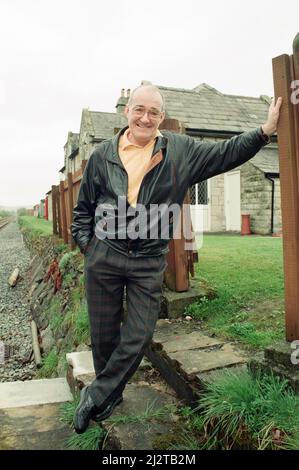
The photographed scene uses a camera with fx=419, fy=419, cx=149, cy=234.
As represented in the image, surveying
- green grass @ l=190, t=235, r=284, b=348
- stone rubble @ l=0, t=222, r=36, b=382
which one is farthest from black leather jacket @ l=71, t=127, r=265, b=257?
stone rubble @ l=0, t=222, r=36, b=382

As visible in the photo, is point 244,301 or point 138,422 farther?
point 244,301

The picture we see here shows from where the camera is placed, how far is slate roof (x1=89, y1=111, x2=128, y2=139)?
23.6m

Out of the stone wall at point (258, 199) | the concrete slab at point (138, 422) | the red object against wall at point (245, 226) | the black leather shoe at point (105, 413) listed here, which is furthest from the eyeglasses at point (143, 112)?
the red object against wall at point (245, 226)

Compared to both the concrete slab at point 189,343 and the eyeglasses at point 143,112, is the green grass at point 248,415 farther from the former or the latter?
the eyeglasses at point 143,112

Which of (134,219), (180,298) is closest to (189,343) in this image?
(180,298)

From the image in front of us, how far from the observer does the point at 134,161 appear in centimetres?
263

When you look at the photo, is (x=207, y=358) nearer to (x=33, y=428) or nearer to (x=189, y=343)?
(x=189, y=343)

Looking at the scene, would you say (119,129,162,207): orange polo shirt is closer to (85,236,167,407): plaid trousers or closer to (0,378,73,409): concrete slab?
(85,236,167,407): plaid trousers

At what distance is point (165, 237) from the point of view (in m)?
2.65

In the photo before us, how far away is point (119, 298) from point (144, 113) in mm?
1181

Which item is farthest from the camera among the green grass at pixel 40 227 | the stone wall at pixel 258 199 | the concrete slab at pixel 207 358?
the green grass at pixel 40 227

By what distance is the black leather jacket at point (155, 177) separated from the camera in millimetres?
2553

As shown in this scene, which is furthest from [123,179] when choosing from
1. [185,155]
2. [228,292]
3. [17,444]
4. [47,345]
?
[47,345]

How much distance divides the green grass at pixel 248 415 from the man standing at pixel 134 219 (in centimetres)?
52
